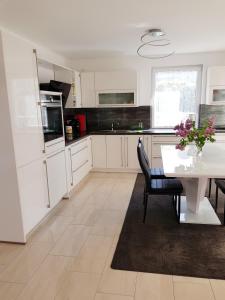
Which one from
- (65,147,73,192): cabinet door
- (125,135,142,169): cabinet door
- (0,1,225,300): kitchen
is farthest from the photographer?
(125,135,142,169): cabinet door

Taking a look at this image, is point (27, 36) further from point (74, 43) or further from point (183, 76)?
point (183, 76)

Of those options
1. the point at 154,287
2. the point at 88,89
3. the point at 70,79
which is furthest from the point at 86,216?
the point at 88,89

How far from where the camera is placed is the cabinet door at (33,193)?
7.93 feet

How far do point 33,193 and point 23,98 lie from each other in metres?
1.02

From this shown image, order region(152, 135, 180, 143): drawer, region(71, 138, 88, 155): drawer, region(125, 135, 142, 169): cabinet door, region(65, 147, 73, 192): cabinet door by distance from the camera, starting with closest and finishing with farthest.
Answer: region(65, 147, 73, 192): cabinet door < region(71, 138, 88, 155): drawer < region(152, 135, 180, 143): drawer < region(125, 135, 142, 169): cabinet door

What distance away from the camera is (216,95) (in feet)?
14.4

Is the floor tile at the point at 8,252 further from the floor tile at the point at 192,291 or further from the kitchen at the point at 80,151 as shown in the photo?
the floor tile at the point at 192,291

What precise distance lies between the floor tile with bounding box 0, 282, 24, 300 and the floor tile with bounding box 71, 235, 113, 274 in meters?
0.44

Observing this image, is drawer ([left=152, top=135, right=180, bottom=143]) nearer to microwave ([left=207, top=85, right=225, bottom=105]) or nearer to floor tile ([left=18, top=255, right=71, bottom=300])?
microwave ([left=207, top=85, right=225, bottom=105])

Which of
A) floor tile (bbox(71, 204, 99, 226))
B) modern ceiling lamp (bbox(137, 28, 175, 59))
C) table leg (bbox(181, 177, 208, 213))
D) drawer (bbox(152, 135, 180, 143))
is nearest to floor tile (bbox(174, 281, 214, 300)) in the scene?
table leg (bbox(181, 177, 208, 213))

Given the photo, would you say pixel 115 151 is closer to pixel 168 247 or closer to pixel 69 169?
pixel 69 169

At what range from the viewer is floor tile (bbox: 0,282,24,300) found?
1.80 m

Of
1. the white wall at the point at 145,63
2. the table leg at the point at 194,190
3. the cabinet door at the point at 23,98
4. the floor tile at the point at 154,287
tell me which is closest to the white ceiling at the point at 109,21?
the cabinet door at the point at 23,98

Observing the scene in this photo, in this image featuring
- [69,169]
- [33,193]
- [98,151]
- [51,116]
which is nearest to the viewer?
[33,193]
